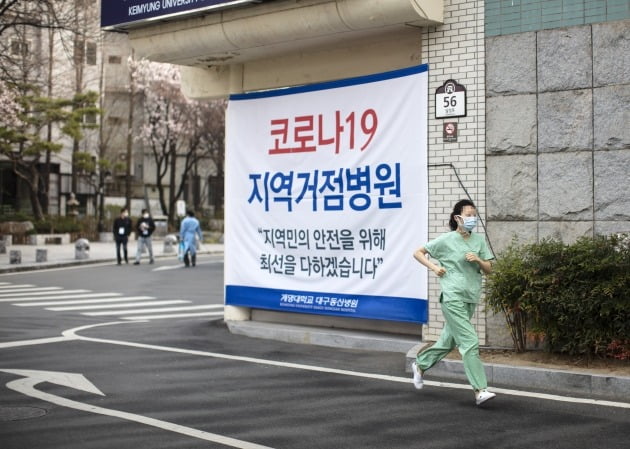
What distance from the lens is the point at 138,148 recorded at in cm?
6388

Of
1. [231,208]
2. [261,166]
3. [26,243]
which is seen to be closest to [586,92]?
[261,166]

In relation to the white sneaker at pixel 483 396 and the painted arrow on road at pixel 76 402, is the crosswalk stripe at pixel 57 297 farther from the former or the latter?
the white sneaker at pixel 483 396

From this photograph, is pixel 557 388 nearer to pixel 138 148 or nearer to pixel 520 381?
pixel 520 381

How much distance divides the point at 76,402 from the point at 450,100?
18.0ft

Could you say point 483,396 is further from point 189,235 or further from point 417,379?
point 189,235

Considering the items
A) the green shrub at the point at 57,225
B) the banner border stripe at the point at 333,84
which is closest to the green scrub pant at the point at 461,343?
the banner border stripe at the point at 333,84

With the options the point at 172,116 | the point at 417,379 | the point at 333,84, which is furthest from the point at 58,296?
the point at 172,116

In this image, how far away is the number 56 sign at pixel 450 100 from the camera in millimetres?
10391

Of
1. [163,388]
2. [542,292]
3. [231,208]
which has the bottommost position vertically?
[163,388]

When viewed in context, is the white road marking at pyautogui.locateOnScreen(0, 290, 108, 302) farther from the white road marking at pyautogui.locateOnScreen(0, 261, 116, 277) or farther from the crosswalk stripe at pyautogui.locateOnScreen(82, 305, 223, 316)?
the white road marking at pyautogui.locateOnScreen(0, 261, 116, 277)

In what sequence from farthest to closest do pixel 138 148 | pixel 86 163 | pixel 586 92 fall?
1. pixel 138 148
2. pixel 86 163
3. pixel 586 92

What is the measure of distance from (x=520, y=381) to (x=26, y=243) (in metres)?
36.5

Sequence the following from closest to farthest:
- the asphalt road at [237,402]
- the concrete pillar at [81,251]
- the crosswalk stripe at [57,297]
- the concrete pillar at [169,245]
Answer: the asphalt road at [237,402] → the crosswalk stripe at [57,297] → the concrete pillar at [81,251] → the concrete pillar at [169,245]

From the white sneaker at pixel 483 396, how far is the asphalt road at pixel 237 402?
0.27 ft
